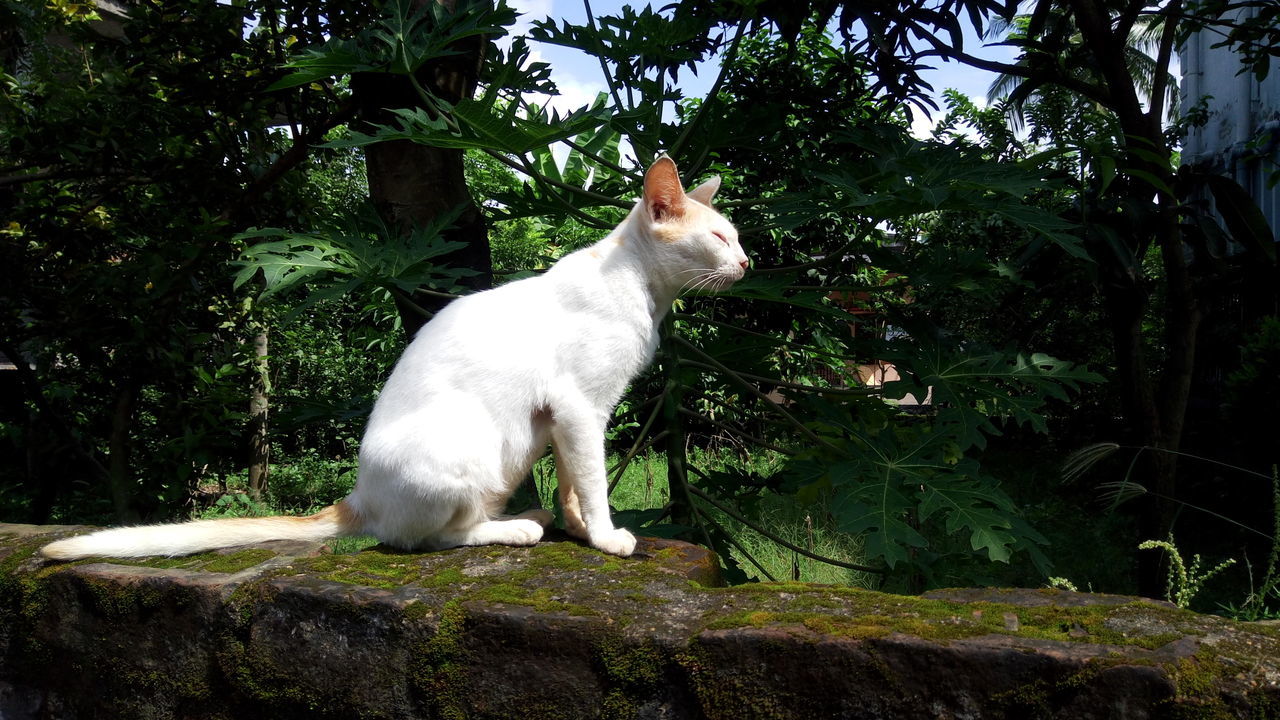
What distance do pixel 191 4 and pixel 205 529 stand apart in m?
2.45

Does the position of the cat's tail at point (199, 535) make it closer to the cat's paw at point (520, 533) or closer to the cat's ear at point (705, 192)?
the cat's paw at point (520, 533)

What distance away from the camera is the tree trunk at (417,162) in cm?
333

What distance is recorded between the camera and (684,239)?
247 cm

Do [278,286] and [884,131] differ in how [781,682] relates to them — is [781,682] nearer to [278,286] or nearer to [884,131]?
[278,286]

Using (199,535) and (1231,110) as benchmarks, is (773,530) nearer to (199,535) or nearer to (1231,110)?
(199,535)

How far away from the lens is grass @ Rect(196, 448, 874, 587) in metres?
4.89

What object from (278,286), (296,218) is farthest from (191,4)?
(278,286)

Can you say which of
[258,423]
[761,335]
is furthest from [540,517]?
[258,423]

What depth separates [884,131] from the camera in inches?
116

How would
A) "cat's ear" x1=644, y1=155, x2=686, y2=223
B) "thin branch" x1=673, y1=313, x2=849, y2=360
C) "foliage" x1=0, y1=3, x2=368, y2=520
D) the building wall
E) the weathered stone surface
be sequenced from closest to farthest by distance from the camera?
the weathered stone surface → "cat's ear" x1=644, y1=155, x2=686, y2=223 → "thin branch" x1=673, y1=313, x2=849, y2=360 → "foliage" x1=0, y1=3, x2=368, y2=520 → the building wall

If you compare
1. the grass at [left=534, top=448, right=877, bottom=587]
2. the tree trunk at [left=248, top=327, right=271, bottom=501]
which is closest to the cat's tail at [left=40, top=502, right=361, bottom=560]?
the grass at [left=534, top=448, right=877, bottom=587]

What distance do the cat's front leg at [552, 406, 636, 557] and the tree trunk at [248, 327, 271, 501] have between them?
145 inches

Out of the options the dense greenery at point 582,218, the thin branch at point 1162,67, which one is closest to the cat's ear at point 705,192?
the dense greenery at point 582,218

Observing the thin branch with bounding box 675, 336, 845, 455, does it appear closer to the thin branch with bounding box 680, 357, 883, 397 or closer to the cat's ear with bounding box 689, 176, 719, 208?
the thin branch with bounding box 680, 357, 883, 397
